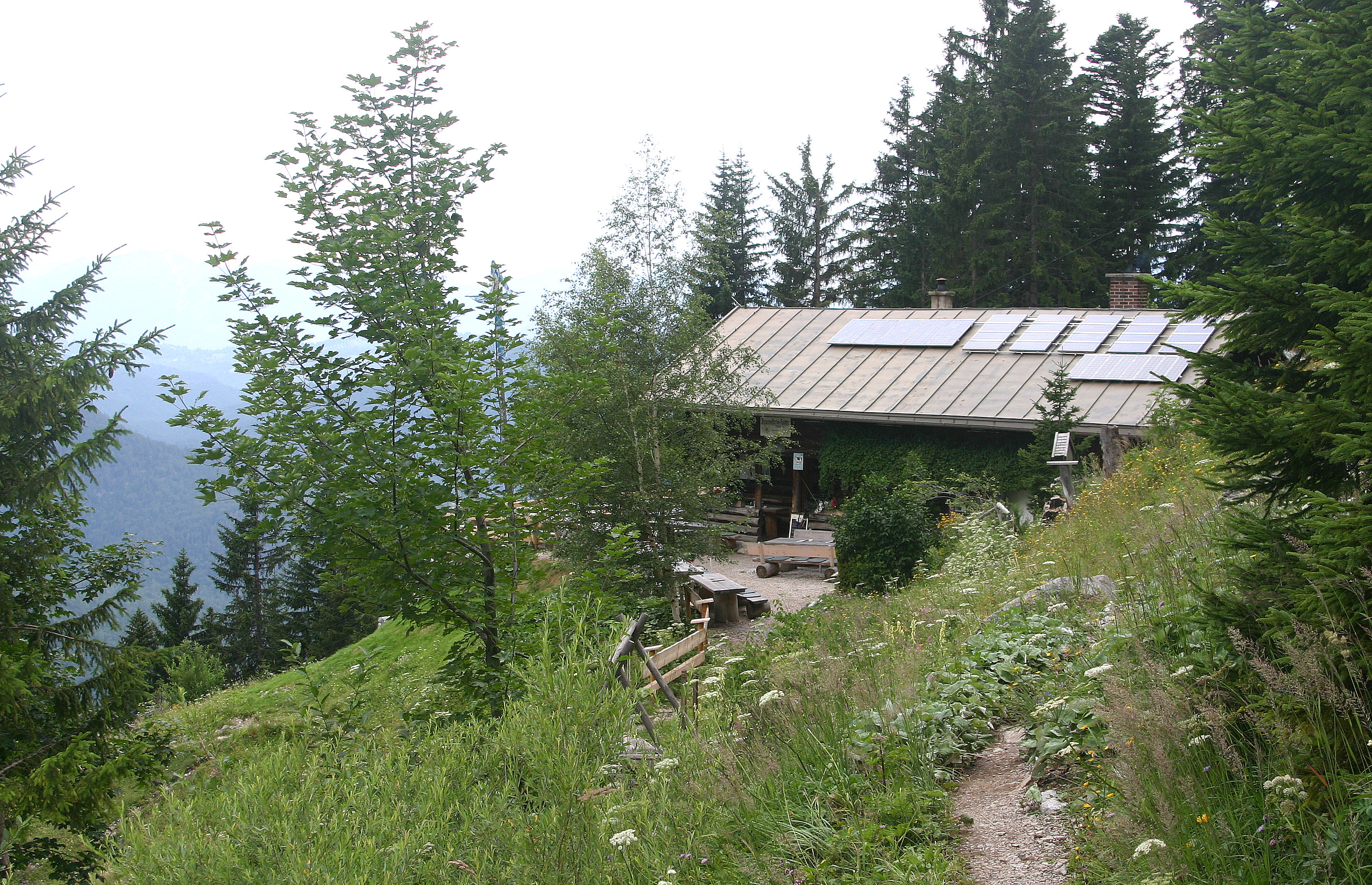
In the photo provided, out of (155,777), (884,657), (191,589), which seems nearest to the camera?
(884,657)

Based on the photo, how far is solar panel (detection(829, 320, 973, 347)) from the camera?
2152 cm

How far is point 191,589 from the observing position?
36906 millimetres

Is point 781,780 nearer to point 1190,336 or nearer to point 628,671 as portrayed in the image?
point 628,671

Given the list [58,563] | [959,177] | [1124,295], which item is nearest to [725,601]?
[58,563]

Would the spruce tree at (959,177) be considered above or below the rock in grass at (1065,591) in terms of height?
above

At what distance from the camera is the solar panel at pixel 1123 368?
17.6 m

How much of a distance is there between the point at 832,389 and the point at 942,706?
55.2ft

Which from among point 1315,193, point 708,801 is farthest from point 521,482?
point 1315,193

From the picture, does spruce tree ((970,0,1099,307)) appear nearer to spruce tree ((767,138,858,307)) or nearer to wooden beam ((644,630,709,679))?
spruce tree ((767,138,858,307))

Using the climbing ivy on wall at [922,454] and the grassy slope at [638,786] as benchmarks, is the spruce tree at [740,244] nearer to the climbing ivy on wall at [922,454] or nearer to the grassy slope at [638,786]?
the climbing ivy on wall at [922,454]

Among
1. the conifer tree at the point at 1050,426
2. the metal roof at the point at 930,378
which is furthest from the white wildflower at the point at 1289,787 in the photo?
the conifer tree at the point at 1050,426

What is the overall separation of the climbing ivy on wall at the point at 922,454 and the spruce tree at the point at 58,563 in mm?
12269

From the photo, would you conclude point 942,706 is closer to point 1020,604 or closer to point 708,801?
point 708,801

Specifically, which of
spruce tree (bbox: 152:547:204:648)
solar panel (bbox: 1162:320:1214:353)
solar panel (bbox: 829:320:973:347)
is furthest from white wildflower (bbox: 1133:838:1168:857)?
spruce tree (bbox: 152:547:204:648)
